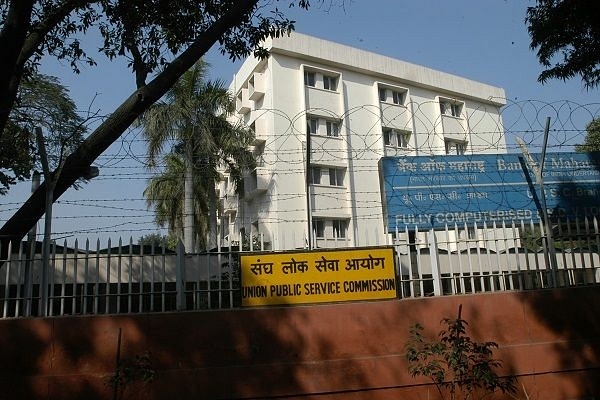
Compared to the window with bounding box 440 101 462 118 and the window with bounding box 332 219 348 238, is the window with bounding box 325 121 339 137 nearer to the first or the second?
the window with bounding box 332 219 348 238

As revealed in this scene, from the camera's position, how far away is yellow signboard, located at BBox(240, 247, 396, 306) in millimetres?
6035

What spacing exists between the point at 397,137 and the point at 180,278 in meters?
20.3

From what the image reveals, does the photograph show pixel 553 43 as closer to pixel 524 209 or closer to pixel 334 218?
pixel 524 209

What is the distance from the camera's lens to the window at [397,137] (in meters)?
24.5

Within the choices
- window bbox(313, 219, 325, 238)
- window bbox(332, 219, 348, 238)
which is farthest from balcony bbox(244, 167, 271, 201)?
window bbox(332, 219, 348, 238)

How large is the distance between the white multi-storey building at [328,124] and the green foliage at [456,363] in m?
14.1

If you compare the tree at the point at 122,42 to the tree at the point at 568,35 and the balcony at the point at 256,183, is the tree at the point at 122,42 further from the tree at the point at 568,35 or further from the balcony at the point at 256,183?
the balcony at the point at 256,183

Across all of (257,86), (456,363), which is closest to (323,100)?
(257,86)

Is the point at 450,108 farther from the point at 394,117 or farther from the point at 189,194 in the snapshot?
the point at 189,194

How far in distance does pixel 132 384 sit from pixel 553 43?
29.4 ft

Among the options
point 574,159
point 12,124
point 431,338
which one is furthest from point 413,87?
point 431,338

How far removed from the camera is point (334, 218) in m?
22.2

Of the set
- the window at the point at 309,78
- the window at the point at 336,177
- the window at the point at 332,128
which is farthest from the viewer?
the window at the point at 309,78

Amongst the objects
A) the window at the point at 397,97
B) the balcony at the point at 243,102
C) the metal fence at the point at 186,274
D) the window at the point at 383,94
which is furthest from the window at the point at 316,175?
the metal fence at the point at 186,274
